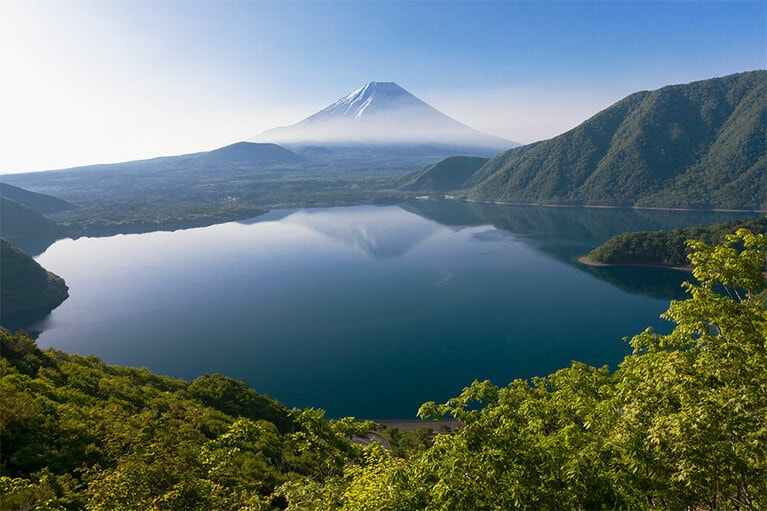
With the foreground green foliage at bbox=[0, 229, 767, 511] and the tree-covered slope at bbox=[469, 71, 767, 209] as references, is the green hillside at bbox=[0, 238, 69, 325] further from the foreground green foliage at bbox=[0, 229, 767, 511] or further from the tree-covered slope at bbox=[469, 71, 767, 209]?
the tree-covered slope at bbox=[469, 71, 767, 209]

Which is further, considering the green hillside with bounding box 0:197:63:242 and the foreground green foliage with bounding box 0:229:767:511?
the green hillside with bounding box 0:197:63:242

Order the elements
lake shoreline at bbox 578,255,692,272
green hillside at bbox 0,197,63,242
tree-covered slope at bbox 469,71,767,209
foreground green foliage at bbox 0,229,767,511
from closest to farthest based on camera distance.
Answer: foreground green foliage at bbox 0,229,767,511 < lake shoreline at bbox 578,255,692,272 < green hillside at bbox 0,197,63,242 < tree-covered slope at bbox 469,71,767,209

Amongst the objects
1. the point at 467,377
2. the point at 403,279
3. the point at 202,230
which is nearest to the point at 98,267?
the point at 202,230

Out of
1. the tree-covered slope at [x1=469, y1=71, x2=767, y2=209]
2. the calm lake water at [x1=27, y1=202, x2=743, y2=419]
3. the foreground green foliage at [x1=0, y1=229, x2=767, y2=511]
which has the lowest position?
the calm lake water at [x1=27, y1=202, x2=743, y2=419]

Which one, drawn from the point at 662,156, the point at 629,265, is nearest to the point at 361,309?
the point at 629,265

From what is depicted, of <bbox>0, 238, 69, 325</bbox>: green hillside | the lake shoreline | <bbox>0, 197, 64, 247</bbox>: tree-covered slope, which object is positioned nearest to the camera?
<bbox>0, 238, 69, 325</bbox>: green hillside

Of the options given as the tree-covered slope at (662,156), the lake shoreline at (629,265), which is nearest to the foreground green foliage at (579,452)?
the lake shoreline at (629,265)

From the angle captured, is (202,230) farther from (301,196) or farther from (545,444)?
(545,444)

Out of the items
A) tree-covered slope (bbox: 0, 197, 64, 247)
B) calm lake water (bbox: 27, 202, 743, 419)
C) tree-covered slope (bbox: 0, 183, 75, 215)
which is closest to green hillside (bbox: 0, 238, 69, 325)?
calm lake water (bbox: 27, 202, 743, 419)
